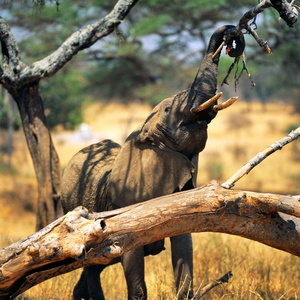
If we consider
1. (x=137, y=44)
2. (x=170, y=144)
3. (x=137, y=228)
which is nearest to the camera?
(x=137, y=228)

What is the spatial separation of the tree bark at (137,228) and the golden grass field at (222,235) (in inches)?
22.7

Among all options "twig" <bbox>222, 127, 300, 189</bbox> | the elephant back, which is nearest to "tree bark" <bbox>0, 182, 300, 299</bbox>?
"twig" <bbox>222, 127, 300, 189</bbox>

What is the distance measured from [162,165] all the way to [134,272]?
0.94 m

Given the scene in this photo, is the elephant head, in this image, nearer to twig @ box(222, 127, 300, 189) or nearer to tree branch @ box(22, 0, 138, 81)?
twig @ box(222, 127, 300, 189)

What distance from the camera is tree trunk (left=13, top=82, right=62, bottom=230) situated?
604cm

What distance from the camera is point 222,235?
24.8ft

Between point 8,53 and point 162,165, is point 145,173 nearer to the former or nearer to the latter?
point 162,165

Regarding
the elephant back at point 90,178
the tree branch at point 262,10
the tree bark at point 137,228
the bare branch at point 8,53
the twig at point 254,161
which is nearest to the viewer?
the tree bark at point 137,228

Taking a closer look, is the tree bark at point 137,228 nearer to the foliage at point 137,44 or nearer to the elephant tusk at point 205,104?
→ the elephant tusk at point 205,104

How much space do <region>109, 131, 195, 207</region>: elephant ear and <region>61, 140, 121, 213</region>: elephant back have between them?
0.35 meters

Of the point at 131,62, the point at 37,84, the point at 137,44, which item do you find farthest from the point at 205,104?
the point at 131,62

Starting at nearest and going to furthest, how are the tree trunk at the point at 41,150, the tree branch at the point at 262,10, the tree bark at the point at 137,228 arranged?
the tree bark at the point at 137,228
the tree branch at the point at 262,10
the tree trunk at the point at 41,150

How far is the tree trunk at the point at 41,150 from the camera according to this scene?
19.8 feet

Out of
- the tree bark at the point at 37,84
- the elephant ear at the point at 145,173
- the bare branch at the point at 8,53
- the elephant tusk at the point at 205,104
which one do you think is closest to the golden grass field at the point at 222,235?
the elephant ear at the point at 145,173
